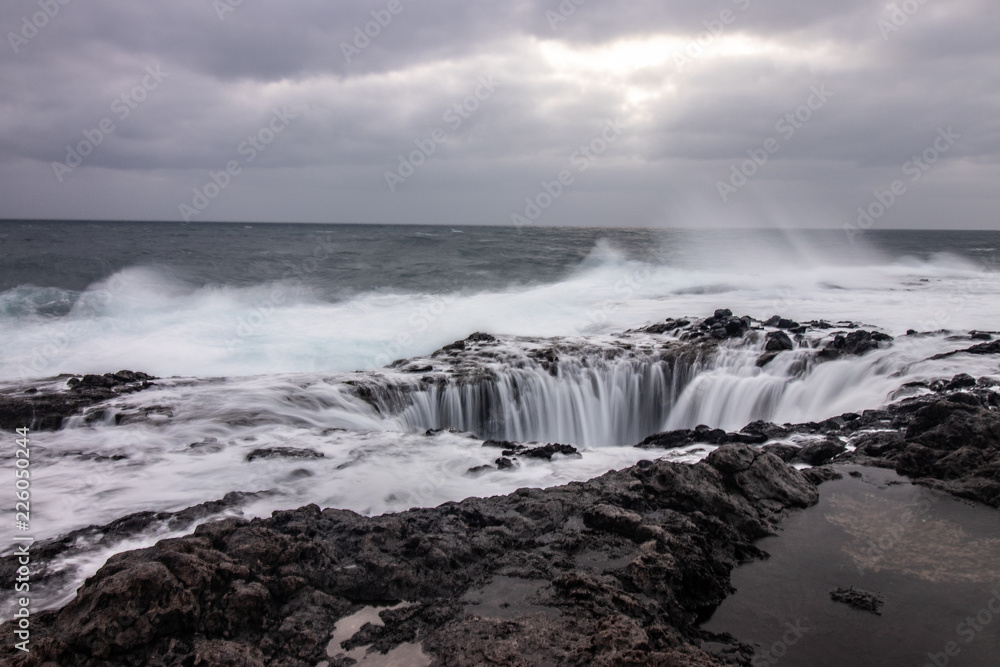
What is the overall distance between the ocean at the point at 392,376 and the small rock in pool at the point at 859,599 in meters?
3.12

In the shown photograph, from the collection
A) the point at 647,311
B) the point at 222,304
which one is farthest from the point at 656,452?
the point at 222,304

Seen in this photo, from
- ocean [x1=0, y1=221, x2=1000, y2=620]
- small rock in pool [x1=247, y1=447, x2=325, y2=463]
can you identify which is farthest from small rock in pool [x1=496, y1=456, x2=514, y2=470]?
small rock in pool [x1=247, y1=447, x2=325, y2=463]

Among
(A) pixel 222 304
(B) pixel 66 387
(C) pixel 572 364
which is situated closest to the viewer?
(B) pixel 66 387

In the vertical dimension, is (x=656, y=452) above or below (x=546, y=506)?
below

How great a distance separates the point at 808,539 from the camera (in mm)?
4551

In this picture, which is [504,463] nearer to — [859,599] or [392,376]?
[859,599]

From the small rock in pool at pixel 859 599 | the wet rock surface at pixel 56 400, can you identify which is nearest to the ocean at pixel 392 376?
the wet rock surface at pixel 56 400

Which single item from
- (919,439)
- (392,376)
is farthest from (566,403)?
(919,439)

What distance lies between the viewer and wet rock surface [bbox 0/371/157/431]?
811 centimetres

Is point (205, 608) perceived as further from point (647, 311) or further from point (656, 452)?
point (647, 311)

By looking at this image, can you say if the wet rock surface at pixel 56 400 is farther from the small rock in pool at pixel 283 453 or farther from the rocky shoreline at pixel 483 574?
the rocky shoreline at pixel 483 574

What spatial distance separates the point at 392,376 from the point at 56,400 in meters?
4.96

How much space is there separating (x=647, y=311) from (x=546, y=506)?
15.1m

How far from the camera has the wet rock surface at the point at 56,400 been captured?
8.11m
